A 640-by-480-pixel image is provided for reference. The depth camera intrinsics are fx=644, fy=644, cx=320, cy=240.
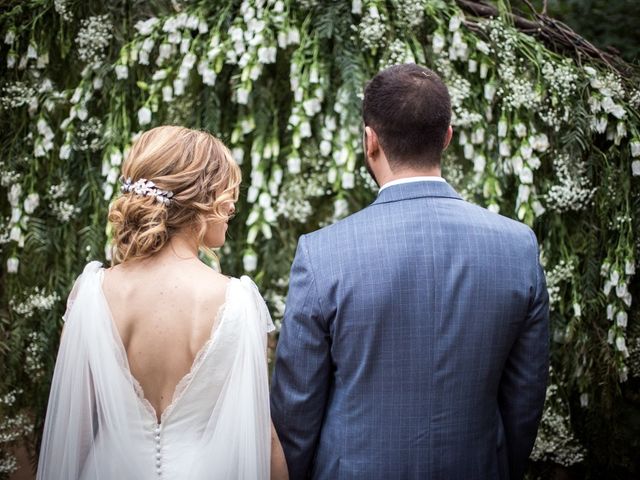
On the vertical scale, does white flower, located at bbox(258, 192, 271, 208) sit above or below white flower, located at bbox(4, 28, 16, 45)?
below

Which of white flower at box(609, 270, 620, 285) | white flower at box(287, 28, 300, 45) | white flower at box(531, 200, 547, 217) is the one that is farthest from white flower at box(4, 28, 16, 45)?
white flower at box(609, 270, 620, 285)

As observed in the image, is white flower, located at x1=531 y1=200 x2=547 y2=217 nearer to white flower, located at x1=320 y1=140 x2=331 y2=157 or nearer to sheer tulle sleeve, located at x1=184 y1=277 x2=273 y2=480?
white flower, located at x1=320 y1=140 x2=331 y2=157

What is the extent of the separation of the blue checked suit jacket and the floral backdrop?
0.78 meters

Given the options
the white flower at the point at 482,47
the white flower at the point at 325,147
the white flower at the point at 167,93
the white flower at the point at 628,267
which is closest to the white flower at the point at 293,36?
Result: the white flower at the point at 325,147

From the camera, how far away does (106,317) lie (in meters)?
1.62

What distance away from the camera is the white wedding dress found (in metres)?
→ 1.63

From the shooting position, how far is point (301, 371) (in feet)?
5.33

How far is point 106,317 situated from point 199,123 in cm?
111

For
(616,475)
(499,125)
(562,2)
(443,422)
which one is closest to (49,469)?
(443,422)

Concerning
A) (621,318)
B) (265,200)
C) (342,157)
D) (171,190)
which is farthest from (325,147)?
(621,318)

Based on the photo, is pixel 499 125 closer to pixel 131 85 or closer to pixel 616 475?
pixel 131 85

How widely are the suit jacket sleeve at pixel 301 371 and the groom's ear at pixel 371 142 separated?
28 centimetres

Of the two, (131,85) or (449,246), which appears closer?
(449,246)

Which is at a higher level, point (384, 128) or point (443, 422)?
point (384, 128)
